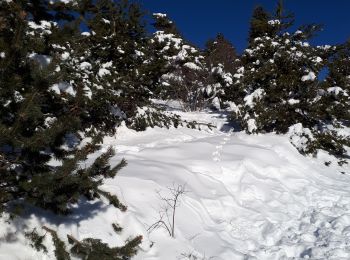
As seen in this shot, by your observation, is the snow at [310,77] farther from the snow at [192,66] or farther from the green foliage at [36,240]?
the green foliage at [36,240]

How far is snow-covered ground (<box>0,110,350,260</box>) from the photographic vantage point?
469 centimetres

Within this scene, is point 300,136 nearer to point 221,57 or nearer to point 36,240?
point 36,240

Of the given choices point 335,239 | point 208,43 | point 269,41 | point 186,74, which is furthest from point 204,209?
point 208,43

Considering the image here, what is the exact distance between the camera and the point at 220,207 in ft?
22.9

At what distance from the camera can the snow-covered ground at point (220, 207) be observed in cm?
469

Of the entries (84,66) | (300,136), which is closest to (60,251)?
(84,66)

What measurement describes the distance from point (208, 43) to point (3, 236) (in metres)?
27.8

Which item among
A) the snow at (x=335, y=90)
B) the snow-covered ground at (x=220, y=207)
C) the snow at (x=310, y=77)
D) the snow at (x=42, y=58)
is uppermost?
the snow at (x=310, y=77)

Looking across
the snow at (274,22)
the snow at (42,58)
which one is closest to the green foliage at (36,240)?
the snow at (42,58)

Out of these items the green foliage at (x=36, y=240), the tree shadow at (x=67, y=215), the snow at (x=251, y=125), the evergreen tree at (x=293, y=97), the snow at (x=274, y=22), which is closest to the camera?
the green foliage at (x=36, y=240)

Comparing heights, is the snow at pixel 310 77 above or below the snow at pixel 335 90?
above

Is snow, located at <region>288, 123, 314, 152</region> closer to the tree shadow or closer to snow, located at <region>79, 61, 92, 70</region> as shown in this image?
snow, located at <region>79, 61, 92, 70</region>

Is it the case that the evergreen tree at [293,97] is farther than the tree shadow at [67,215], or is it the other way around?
the evergreen tree at [293,97]

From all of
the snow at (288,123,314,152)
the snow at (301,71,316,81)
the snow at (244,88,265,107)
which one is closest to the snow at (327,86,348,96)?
the snow at (301,71,316,81)
